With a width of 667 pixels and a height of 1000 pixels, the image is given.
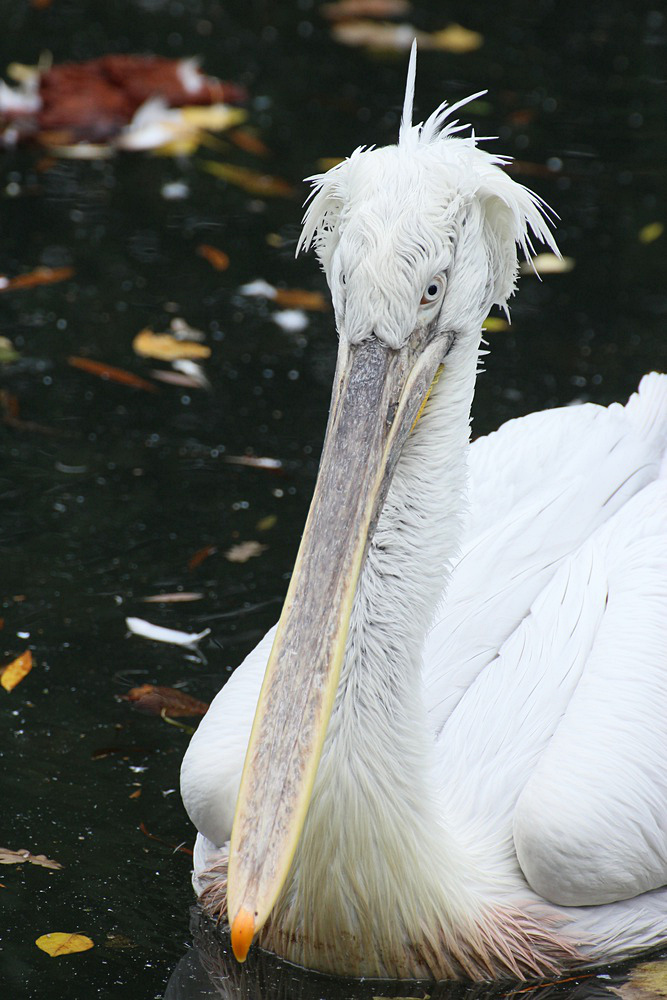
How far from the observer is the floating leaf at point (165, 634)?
3510 millimetres

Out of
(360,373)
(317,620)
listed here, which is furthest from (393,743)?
(360,373)

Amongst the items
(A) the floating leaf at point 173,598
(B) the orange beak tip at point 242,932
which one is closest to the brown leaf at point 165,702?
(A) the floating leaf at point 173,598

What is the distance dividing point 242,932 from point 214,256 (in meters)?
3.46

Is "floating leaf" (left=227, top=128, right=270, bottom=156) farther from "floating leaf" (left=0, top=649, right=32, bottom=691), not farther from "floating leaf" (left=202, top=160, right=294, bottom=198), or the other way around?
"floating leaf" (left=0, top=649, right=32, bottom=691)

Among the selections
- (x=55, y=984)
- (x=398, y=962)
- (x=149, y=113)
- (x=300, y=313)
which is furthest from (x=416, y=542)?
(x=149, y=113)

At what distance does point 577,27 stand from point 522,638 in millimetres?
4853

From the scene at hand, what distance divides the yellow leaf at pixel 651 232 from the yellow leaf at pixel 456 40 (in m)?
1.63

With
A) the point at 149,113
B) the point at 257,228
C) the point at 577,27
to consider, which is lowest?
the point at 257,228

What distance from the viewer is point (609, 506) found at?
3.20m

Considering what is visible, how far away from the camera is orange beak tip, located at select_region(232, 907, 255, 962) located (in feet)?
6.71

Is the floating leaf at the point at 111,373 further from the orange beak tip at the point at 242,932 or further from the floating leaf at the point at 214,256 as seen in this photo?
the orange beak tip at the point at 242,932

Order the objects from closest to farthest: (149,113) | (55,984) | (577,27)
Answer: (55,984), (149,113), (577,27)

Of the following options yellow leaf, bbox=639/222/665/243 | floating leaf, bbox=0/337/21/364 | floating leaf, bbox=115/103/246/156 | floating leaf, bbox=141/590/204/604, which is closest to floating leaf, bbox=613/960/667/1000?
floating leaf, bbox=141/590/204/604

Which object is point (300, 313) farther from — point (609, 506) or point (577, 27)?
point (577, 27)
